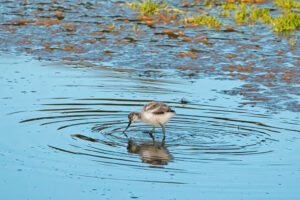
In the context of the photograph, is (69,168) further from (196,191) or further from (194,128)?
(194,128)

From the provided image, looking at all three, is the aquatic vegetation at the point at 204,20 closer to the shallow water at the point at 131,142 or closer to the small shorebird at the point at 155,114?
the shallow water at the point at 131,142

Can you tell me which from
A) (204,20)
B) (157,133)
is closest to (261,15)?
(204,20)

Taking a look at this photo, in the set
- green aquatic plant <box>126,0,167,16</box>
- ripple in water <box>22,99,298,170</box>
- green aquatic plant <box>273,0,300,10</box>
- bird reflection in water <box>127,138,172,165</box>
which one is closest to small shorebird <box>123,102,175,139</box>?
ripple in water <box>22,99,298,170</box>

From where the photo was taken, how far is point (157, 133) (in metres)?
12.0

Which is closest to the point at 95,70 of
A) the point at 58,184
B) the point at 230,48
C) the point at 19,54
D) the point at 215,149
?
→ the point at 19,54

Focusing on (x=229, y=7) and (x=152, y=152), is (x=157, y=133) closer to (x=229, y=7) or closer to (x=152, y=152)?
(x=152, y=152)

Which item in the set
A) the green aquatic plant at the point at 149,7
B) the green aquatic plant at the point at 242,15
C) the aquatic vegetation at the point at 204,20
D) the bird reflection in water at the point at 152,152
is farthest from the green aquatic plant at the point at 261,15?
the bird reflection in water at the point at 152,152

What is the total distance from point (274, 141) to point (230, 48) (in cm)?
720

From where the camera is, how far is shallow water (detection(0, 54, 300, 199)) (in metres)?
8.83

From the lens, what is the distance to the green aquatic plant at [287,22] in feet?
65.3

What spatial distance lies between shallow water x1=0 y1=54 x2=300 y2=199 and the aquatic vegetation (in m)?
5.70

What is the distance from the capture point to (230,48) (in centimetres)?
1792

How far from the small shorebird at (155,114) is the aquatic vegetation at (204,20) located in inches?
376

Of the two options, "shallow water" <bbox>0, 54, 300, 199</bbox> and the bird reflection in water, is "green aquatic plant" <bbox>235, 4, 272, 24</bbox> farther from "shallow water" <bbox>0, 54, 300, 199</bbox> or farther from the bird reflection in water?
the bird reflection in water
